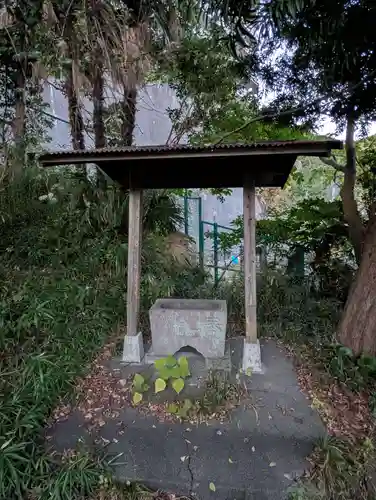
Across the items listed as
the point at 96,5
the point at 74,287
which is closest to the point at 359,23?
the point at 96,5

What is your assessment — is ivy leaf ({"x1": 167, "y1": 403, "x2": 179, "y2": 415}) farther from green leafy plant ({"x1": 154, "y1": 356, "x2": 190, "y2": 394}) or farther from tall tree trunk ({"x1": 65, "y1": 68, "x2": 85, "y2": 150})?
tall tree trunk ({"x1": 65, "y1": 68, "x2": 85, "y2": 150})

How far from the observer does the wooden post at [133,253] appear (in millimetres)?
3262

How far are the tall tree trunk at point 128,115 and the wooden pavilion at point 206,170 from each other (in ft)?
7.79

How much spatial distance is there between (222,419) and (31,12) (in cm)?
333

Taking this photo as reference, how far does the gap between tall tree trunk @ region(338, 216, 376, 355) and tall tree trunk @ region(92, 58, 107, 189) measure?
3757mm

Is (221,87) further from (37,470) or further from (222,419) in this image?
(37,470)

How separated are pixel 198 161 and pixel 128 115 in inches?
121

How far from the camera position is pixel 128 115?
5438 mm

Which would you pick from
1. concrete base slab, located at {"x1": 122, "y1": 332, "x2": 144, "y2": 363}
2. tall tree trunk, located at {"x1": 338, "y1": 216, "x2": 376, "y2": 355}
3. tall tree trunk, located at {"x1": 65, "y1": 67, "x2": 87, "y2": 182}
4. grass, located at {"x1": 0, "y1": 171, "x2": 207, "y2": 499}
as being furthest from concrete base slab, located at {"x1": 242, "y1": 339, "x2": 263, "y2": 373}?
tall tree trunk, located at {"x1": 65, "y1": 67, "x2": 87, "y2": 182}

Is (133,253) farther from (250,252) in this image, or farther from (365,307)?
(365,307)

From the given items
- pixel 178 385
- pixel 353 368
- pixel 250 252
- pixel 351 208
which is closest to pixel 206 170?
pixel 250 252

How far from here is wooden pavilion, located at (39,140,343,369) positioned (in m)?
2.48

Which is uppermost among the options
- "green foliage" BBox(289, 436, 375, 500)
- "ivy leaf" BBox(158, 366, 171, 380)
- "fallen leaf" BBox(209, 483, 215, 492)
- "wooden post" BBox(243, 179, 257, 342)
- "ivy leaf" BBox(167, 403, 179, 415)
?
"wooden post" BBox(243, 179, 257, 342)

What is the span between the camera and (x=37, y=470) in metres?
2.13
